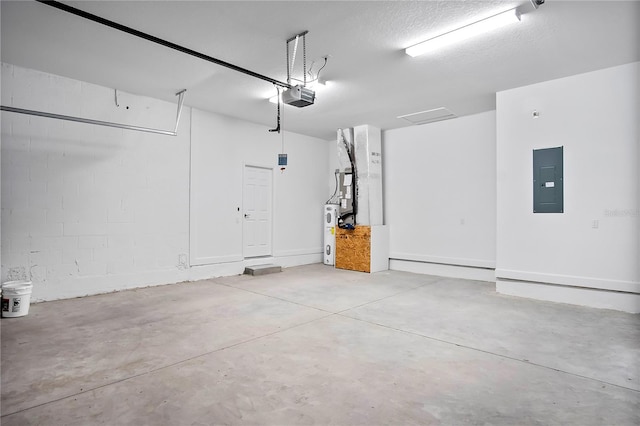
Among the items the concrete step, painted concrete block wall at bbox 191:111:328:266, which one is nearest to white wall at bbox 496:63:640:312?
the concrete step

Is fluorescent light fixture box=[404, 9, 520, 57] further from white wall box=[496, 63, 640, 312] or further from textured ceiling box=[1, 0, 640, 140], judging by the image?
white wall box=[496, 63, 640, 312]

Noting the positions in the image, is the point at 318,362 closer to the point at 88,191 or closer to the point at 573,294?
the point at 573,294

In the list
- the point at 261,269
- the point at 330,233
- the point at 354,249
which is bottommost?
the point at 261,269

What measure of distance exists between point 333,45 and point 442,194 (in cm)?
415

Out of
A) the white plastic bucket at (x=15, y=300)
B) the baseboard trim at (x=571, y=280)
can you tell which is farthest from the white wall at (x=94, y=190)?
the baseboard trim at (x=571, y=280)

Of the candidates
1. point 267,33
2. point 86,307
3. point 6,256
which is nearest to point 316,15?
point 267,33

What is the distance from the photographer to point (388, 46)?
153 inches

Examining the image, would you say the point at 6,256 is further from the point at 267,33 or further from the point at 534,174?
the point at 534,174

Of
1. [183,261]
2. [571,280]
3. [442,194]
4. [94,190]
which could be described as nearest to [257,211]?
[183,261]

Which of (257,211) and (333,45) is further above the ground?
(333,45)

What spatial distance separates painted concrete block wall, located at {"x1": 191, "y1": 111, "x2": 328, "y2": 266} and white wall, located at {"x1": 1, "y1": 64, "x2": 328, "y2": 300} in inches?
2.1

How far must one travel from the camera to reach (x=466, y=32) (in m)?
3.55

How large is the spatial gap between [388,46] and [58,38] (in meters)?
3.65

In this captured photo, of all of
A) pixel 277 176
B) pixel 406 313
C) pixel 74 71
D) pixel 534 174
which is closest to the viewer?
pixel 406 313
